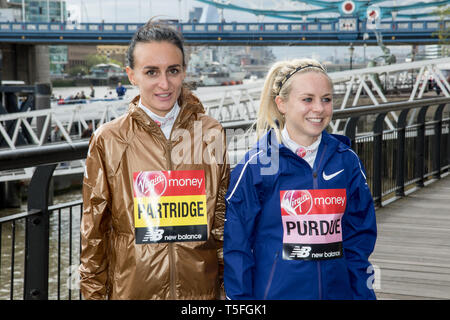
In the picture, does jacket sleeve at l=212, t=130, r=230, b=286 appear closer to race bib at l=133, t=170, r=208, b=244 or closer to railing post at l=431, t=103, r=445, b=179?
race bib at l=133, t=170, r=208, b=244

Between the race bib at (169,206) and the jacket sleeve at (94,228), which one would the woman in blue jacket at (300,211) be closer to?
the race bib at (169,206)

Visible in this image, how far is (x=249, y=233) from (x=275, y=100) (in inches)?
19.7

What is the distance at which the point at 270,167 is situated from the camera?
7.20 ft

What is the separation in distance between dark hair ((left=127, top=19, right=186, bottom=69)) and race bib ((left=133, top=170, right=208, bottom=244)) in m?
0.44

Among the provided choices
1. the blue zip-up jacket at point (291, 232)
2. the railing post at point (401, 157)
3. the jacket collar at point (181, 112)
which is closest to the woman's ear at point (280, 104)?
the blue zip-up jacket at point (291, 232)

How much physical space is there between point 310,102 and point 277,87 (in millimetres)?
144

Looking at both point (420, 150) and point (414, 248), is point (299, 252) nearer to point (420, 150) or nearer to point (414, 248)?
point (414, 248)

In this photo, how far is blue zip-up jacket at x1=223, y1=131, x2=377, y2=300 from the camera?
2150 mm

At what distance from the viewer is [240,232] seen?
7.05ft

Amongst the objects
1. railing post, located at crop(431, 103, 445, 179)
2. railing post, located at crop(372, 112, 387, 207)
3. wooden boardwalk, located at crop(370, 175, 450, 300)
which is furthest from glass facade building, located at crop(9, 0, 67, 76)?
wooden boardwalk, located at crop(370, 175, 450, 300)

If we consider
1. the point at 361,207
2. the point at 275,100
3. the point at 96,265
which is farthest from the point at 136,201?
the point at 361,207

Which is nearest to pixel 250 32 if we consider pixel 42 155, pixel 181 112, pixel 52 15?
pixel 42 155

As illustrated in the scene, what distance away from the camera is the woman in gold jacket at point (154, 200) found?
220cm

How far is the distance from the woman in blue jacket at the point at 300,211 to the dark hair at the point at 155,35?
0.40 meters
